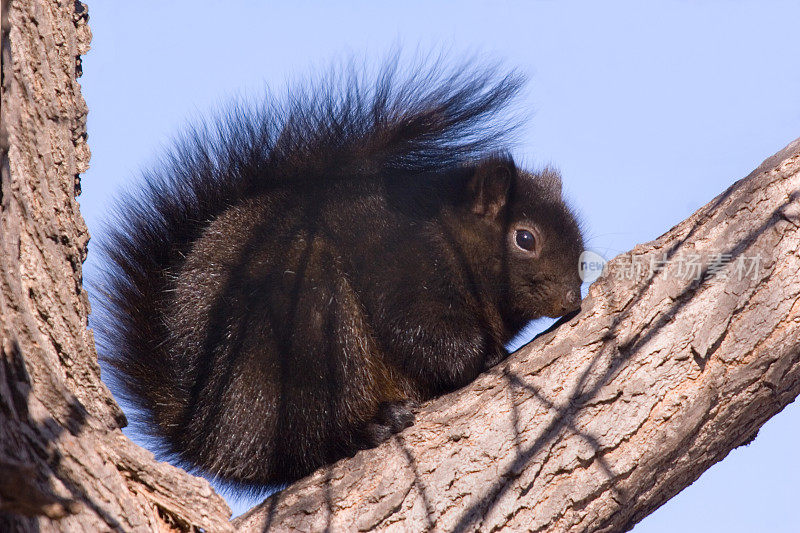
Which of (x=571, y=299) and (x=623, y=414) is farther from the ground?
(x=571, y=299)

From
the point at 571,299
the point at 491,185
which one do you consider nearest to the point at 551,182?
the point at 491,185

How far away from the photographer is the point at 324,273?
422cm

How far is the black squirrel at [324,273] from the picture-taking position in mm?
4000

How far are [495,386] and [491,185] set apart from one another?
5.46 ft

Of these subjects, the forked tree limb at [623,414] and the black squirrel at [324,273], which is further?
the black squirrel at [324,273]

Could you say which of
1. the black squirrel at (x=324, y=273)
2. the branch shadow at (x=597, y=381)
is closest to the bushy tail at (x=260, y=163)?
the black squirrel at (x=324, y=273)

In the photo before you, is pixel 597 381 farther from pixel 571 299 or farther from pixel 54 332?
pixel 54 332

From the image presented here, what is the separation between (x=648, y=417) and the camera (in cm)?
307

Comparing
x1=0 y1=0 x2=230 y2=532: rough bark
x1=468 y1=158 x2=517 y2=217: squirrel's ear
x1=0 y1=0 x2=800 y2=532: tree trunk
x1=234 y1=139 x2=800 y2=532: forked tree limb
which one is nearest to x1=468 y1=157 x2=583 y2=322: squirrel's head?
x1=468 y1=158 x2=517 y2=217: squirrel's ear

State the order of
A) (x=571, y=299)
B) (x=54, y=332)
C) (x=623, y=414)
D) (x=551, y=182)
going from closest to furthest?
1. (x=54, y=332)
2. (x=623, y=414)
3. (x=571, y=299)
4. (x=551, y=182)

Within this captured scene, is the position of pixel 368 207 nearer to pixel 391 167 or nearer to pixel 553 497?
pixel 391 167

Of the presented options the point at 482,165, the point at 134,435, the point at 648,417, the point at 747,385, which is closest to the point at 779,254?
the point at 747,385

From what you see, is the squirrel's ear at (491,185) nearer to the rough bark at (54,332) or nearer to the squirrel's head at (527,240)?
the squirrel's head at (527,240)

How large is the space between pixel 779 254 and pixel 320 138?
2487 mm
